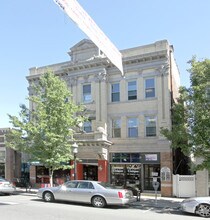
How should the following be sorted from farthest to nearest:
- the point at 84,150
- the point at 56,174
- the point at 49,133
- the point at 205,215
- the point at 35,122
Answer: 1. the point at 56,174
2. the point at 84,150
3. the point at 35,122
4. the point at 49,133
5. the point at 205,215

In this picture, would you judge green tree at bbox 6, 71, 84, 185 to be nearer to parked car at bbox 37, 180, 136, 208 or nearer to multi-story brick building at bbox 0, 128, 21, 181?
parked car at bbox 37, 180, 136, 208

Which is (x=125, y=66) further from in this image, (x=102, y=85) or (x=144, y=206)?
(x=144, y=206)

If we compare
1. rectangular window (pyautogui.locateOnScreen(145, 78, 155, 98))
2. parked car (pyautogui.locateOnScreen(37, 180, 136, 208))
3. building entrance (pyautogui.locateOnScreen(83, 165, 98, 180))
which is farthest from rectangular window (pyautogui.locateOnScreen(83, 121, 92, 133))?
parked car (pyautogui.locateOnScreen(37, 180, 136, 208))

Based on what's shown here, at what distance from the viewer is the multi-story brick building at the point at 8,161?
28.0m

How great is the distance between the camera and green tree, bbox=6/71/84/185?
70.2ft

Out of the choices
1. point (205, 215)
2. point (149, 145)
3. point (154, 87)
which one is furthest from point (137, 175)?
point (205, 215)

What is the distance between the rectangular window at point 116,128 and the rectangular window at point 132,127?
809 millimetres

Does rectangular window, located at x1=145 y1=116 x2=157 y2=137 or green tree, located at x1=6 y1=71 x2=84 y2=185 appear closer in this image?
Result: green tree, located at x1=6 y1=71 x2=84 y2=185

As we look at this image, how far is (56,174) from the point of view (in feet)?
86.3

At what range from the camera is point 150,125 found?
23.5 m

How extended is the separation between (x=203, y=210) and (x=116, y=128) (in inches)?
458

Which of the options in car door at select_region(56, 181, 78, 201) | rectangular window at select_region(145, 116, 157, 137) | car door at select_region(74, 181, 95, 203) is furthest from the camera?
rectangular window at select_region(145, 116, 157, 137)

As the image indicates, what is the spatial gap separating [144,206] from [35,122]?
9791mm

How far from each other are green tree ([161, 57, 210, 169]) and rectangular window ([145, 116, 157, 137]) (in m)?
5.55
